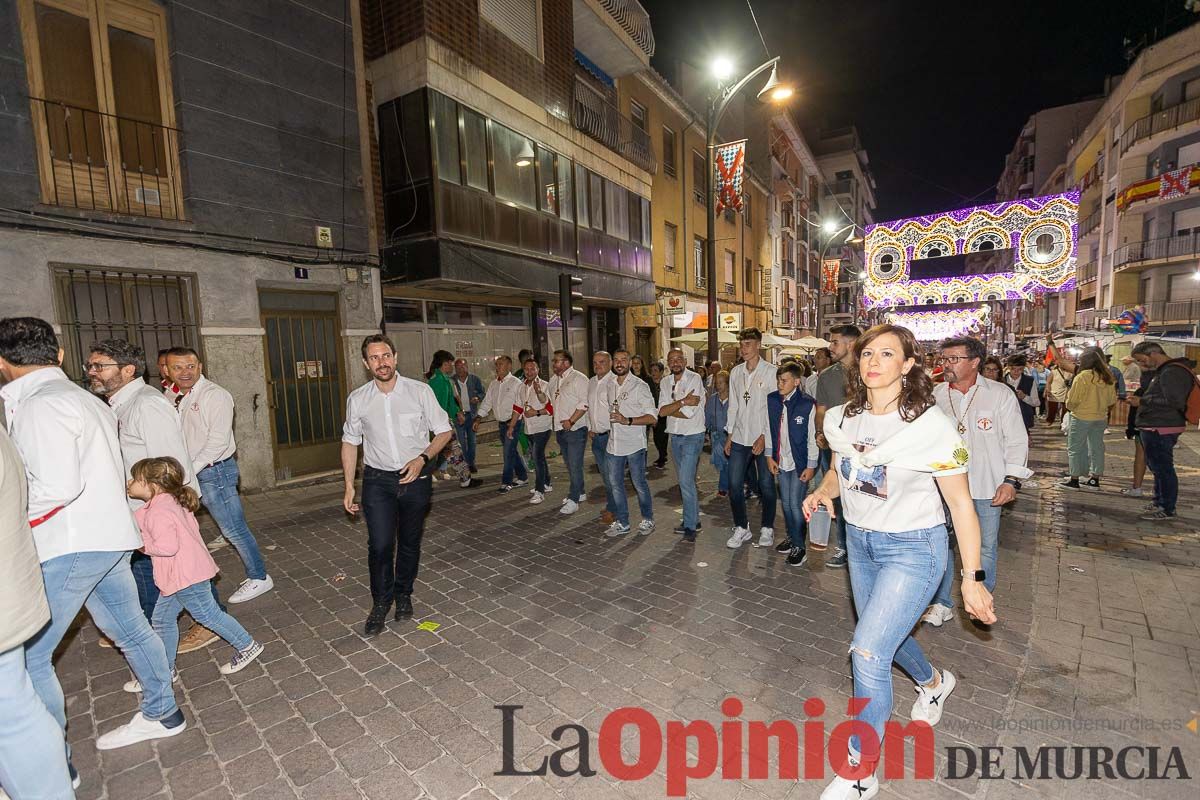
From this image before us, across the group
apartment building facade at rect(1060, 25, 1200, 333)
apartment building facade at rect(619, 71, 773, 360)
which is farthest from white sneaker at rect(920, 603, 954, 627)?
apartment building facade at rect(1060, 25, 1200, 333)

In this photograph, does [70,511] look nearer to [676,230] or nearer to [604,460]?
[604,460]

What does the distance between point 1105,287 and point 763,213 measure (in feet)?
72.6

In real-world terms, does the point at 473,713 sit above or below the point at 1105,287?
below

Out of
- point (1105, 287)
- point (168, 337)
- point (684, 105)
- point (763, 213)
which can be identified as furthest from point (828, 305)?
point (168, 337)

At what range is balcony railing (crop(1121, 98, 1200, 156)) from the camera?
85.4ft

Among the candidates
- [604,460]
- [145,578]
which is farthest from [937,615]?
[145,578]

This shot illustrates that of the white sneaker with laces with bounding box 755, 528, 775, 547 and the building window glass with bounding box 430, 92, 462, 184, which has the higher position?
the building window glass with bounding box 430, 92, 462, 184

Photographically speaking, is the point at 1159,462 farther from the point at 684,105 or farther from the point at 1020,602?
the point at 684,105

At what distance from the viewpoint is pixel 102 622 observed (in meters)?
2.85

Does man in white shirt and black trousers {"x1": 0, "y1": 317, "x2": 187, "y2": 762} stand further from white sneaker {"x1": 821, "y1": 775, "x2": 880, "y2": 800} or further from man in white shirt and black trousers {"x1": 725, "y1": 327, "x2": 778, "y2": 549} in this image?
man in white shirt and black trousers {"x1": 725, "y1": 327, "x2": 778, "y2": 549}

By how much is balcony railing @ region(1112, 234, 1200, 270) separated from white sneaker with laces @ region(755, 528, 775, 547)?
35.7 meters

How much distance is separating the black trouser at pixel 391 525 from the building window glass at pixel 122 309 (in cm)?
577

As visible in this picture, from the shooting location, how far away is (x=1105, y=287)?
32.8m

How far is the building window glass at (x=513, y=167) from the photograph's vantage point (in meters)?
12.0
